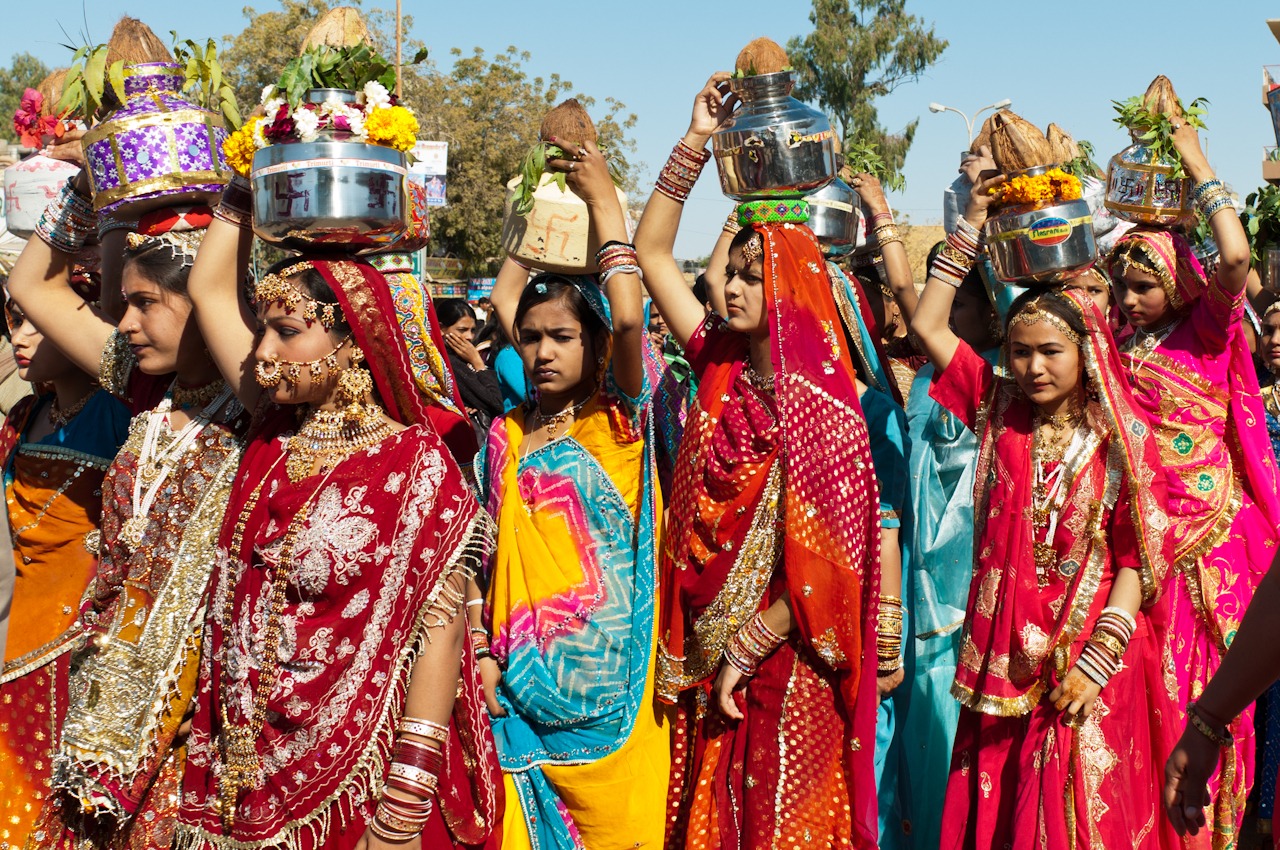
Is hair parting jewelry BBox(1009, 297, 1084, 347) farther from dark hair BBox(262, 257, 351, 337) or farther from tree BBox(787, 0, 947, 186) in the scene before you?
tree BBox(787, 0, 947, 186)

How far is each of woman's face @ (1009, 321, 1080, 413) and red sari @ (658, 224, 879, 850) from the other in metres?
0.64

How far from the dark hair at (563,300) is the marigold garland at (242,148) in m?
1.17

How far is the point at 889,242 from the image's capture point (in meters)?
5.30

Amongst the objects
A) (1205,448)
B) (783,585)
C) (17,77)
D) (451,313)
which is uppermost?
(17,77)

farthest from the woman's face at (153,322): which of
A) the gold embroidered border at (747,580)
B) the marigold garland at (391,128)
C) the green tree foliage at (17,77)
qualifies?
the green tree foliage at (17,77)

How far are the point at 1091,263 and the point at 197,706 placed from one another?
315 centimetres

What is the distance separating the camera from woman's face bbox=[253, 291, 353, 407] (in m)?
2.86

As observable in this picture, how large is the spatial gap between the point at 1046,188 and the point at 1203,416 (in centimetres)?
176

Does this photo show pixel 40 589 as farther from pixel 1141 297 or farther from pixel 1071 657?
pixel 1141 297

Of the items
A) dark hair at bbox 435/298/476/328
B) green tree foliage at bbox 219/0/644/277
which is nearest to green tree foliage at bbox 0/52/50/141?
green tree foliage at bbox 219/0/644/277

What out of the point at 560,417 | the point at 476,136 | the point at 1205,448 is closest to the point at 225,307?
the point at 560,417

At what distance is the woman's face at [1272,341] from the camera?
20.1ft

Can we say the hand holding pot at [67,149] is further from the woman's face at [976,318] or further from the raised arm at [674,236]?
the woman's face at [976,318]

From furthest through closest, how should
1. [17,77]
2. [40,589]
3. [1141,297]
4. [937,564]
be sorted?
[17,77] → [1141,297] → [937,564] → [40,589]
